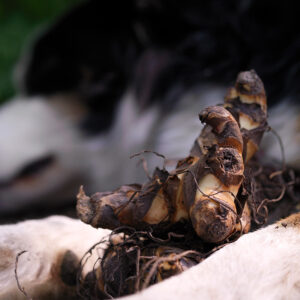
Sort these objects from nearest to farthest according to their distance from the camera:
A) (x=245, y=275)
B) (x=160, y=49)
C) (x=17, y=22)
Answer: (x=245, y=275) → (x=160, y=49) → (x=17, y=22)

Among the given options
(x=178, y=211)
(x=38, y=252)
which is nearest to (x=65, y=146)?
(x=38, y=252)

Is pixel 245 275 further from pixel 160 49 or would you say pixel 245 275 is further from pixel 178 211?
pixel 160 49

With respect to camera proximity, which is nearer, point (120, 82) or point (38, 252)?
point (38, 252)

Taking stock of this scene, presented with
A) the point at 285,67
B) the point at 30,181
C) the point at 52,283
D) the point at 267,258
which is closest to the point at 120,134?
Answer: the point at 30,181

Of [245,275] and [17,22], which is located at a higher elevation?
[17,22]

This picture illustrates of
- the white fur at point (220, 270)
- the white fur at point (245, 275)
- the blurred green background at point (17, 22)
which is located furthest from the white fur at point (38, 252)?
the blurred green background at point (17, 22)

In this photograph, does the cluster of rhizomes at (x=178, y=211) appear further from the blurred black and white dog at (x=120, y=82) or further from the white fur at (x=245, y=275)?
the blurred black and white dog at (x=120, y=82)

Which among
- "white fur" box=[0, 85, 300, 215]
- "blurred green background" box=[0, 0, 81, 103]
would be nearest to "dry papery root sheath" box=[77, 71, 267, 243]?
"white fur" box=[0, 85, 300, 215]
